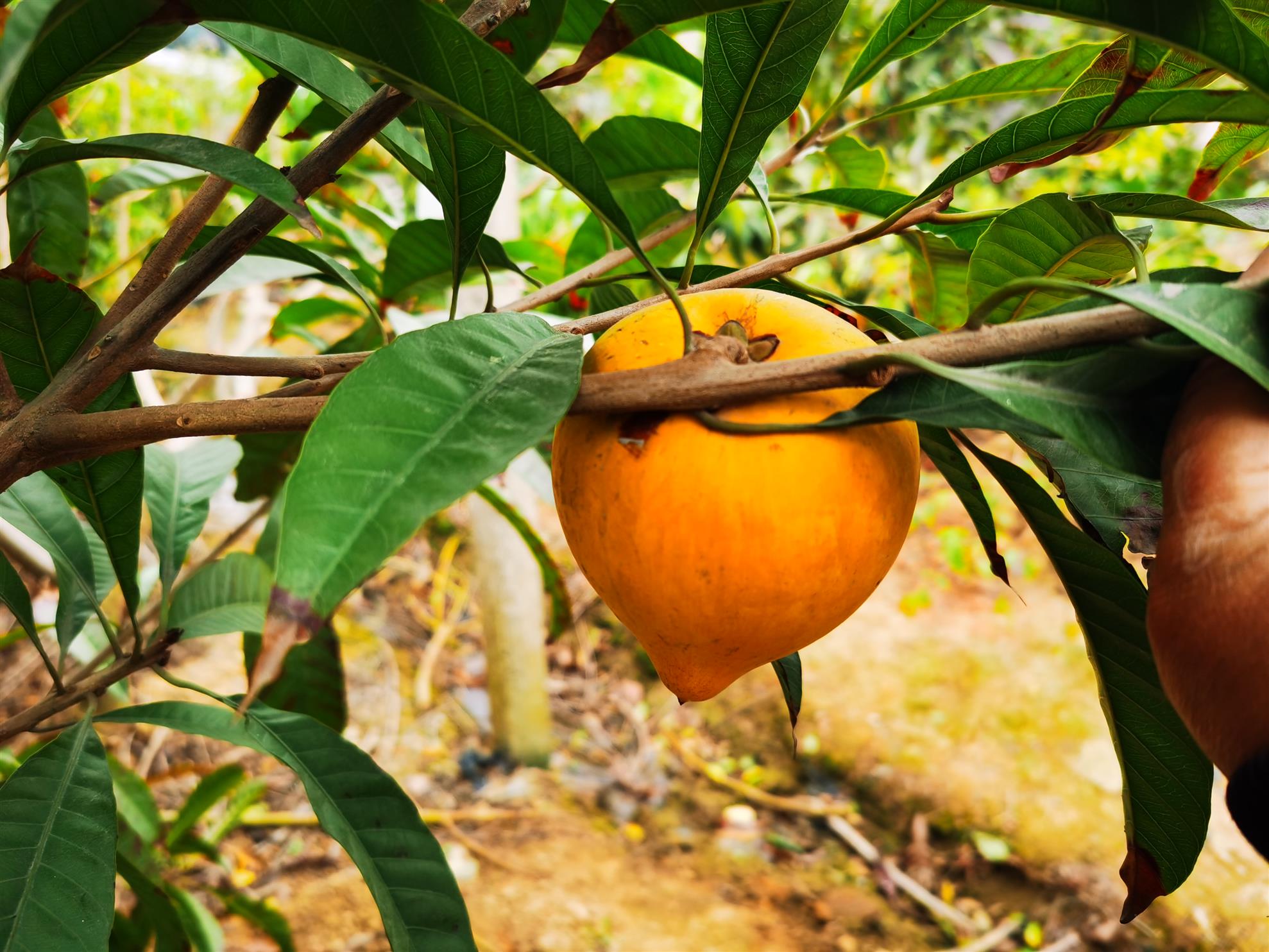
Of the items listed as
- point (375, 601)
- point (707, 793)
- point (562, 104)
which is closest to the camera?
point (707, 793)

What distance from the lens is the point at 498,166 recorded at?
1.52 feet

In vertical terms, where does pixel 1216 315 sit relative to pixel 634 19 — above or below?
below

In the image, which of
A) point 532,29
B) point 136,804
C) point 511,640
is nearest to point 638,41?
point 532,29

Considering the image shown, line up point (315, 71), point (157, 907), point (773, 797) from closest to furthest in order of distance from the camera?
point (315, 71), point (157, 907), point (773, 797)

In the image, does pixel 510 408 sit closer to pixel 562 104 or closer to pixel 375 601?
pixel 375 601

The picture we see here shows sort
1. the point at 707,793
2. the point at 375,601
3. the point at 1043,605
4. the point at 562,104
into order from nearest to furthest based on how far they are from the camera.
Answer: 1. the point at 707,793
2. the point at 1043,605
3. the point at 375,601
4. the point at 562,104

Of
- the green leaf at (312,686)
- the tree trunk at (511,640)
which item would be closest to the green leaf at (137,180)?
the green leaf at (312,686)

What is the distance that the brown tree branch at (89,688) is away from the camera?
24.7 inches

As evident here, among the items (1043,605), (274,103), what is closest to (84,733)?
(274,103)

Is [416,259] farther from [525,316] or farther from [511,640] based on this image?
[511,640]

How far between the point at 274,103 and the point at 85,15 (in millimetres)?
105

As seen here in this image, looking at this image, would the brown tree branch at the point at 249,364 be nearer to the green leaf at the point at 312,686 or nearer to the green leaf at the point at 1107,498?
the green leaf at the point at 1107,498

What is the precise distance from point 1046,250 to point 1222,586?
0.26m

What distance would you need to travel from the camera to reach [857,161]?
0.84 m
